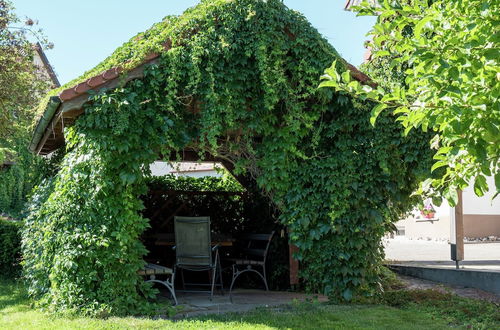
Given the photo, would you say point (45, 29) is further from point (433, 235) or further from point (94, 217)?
point (433, 235)

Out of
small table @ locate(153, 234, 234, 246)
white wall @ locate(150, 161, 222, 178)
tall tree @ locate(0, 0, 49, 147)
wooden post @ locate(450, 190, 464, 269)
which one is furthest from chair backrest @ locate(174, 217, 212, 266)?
tall tree @ locate(0, 0, 49, 147)

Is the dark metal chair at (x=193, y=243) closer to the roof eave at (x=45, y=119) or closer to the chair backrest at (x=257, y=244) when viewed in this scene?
the chair backrest at (x=257, y=244)

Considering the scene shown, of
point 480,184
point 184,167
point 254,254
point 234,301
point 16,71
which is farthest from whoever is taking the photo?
point 184,167

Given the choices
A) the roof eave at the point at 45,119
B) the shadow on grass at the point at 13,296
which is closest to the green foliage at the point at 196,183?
the roof eave at the point at 45,119

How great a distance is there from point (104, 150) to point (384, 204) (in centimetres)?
364

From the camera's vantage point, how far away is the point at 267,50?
618 cm

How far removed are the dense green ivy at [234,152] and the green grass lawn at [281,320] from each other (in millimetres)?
333

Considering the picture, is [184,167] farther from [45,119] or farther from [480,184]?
[480,184]

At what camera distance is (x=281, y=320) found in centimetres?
529

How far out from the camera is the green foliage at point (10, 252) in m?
9.24

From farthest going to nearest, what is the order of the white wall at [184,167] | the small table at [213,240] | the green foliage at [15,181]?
the green foliage at [15,181] < the small table at [213,240] < the white wall at [184,167]

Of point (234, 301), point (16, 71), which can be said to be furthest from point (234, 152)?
point (16, 71)

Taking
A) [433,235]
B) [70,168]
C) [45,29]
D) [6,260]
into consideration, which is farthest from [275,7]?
[433,235]

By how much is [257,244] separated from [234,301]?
2324 millimetres
